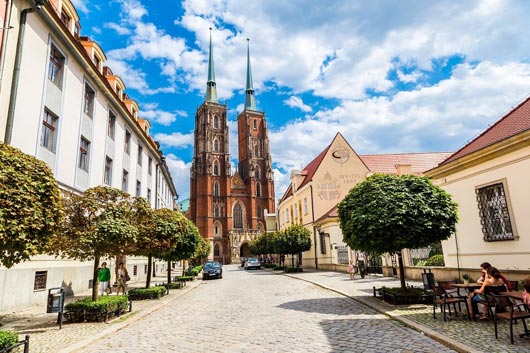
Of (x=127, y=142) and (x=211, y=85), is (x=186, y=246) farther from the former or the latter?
(x=211, y=85)

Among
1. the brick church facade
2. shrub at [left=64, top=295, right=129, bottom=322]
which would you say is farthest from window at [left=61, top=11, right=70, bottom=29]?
the brick church facade

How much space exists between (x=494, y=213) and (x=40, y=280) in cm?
1877

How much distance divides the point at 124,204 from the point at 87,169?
9.54 meters

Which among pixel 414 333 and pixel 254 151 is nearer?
pixel 414 333

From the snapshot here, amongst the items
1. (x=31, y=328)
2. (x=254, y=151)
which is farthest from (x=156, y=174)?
(x=254, y=151)

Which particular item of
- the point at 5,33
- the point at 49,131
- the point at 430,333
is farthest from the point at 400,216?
the point at 5,33

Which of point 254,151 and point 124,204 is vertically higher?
point 254,151

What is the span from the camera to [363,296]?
13758mm

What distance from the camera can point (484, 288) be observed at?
8.38m

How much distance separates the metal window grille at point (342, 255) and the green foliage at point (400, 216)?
1717cm

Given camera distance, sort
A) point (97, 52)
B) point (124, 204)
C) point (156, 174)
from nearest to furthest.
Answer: point (124, 204) < point (97, 52) < point (156, 174)

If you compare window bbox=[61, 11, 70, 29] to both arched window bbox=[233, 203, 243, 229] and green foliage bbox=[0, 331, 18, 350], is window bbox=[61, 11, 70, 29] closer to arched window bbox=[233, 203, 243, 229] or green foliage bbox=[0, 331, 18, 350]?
green foliage bbox=[0, 331, 18, 350]

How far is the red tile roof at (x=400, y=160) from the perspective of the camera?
36.9 m

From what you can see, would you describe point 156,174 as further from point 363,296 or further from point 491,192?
point 491,192
